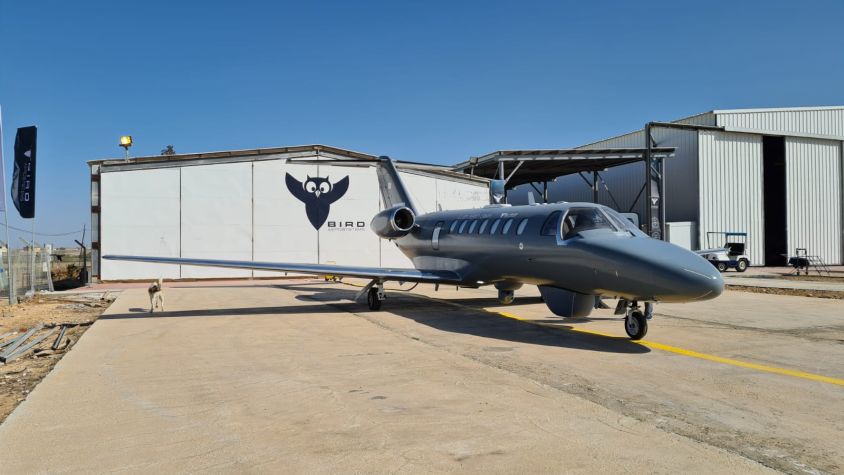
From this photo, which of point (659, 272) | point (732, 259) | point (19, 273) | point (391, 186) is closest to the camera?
point (659, 272)

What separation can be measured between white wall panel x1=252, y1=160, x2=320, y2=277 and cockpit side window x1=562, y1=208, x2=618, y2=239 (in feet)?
64.4

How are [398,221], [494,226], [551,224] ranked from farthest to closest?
1. [398,221]
2. [494,226]
3. [551,224]

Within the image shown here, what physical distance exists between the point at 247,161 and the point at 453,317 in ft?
60.5

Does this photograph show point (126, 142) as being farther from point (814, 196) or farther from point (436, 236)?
point (814, 196)

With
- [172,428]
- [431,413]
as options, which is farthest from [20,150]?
[431,413]

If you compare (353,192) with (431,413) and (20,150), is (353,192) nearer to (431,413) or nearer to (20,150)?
(20,150)

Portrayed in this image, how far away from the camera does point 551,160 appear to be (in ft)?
115

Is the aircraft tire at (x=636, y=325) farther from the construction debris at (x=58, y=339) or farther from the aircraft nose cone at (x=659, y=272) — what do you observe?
the construction debris at (x=58, y=339)

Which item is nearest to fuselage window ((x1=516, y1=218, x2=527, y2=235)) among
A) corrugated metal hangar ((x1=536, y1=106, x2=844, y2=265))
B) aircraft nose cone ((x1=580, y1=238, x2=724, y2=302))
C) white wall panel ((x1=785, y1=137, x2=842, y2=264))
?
aircraft nose cone ((x1=580, y1=238, x2=724, y2=302))

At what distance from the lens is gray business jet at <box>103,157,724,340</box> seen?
791 cm

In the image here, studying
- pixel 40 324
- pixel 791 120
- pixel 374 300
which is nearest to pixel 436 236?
pixel 374 300

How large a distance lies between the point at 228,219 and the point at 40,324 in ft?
47.5

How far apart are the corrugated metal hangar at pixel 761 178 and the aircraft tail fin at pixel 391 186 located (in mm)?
23931

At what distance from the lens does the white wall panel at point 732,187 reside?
37.5 meters
